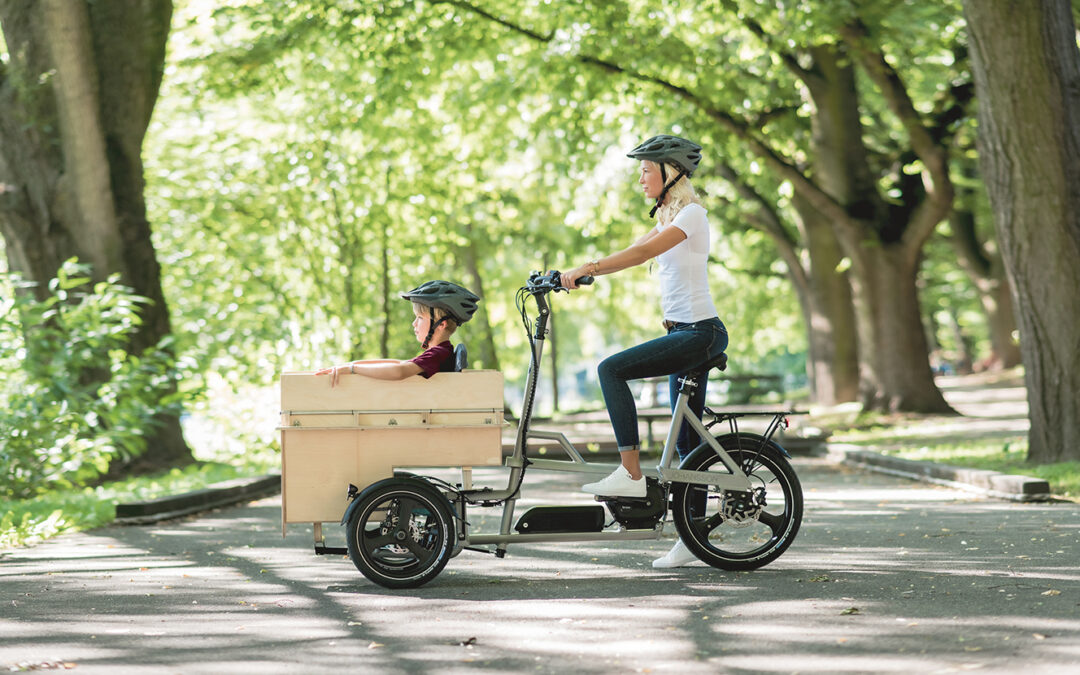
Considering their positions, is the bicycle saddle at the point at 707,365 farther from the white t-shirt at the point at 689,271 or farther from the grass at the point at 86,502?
the grass at the point at 86,502

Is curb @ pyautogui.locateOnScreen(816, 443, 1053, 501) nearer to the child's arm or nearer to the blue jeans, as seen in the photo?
the blue jeans

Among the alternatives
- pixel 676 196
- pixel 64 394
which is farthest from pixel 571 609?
pixel 64 394

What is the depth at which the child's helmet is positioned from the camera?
6715 millimetres


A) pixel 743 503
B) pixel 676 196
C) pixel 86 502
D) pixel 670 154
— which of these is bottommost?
pixel 86 502

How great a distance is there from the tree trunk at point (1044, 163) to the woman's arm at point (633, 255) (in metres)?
6.49

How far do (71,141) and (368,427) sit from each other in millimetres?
9123

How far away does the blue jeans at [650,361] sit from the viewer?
653cm

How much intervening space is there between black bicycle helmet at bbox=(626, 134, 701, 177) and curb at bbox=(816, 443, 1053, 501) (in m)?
5.33

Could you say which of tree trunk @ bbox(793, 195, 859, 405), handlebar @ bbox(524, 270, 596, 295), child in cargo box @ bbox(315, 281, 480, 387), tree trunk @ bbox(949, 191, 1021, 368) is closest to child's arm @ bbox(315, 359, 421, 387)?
child in cargo box @ bbox(315, 281, 480, 387)

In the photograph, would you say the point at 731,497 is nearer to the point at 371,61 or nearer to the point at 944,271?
the point at 371,61

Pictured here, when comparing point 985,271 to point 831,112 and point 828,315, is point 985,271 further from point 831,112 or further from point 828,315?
point 831,112

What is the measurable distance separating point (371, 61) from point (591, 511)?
15070 millimetres

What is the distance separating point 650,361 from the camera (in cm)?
652

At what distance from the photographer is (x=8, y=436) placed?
37.5 ft
